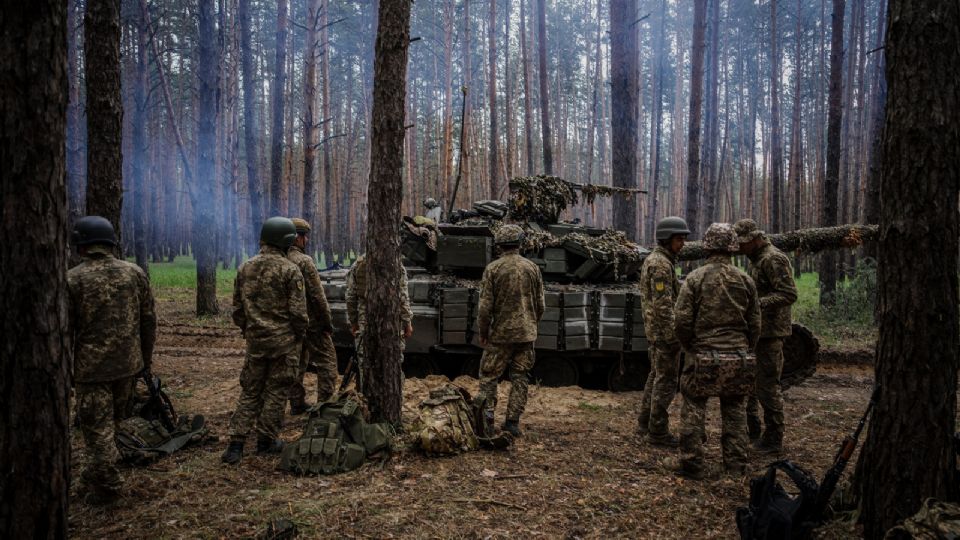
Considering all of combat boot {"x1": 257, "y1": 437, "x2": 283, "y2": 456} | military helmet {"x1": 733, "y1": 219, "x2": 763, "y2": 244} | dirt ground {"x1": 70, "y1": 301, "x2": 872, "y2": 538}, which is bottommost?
dirt ground {"x1": 70, "y1": 301, "x2": 872, "y2": 538}

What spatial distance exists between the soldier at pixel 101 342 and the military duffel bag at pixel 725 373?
4363mm

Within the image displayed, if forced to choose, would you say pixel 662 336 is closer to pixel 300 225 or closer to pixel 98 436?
pixel 300 225

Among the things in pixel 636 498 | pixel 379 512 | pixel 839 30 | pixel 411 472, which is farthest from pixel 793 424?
pixel 839 30

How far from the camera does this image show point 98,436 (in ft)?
14.0

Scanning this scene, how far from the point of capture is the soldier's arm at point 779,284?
571 centimetres

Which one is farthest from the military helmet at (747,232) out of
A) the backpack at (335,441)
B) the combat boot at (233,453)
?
the combat boot at (233,453)

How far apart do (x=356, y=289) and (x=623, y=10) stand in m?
9.73

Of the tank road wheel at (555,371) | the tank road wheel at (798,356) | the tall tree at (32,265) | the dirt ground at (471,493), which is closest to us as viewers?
the tall tree at (32,265)

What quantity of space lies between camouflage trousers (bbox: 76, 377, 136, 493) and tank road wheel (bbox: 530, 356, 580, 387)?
5868 mm

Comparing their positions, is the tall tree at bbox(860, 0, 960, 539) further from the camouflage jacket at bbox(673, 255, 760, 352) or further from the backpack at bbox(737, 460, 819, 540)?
the camouflage jacket at bbox(673, 255, 760, 352)

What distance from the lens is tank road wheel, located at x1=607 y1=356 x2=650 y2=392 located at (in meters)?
8.91

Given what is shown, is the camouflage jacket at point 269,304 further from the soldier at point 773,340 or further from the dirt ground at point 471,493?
the soldier at point 773,340

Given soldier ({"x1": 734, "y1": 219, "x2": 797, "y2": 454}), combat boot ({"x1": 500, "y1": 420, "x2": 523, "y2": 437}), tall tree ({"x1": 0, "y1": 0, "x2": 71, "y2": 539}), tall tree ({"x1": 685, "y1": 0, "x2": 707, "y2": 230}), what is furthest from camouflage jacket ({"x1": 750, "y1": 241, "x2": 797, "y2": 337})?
tall tree ({"x1": 685, "y1": 0, "x2": 707, "y2": 230})

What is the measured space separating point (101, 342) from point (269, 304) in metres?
1.36
